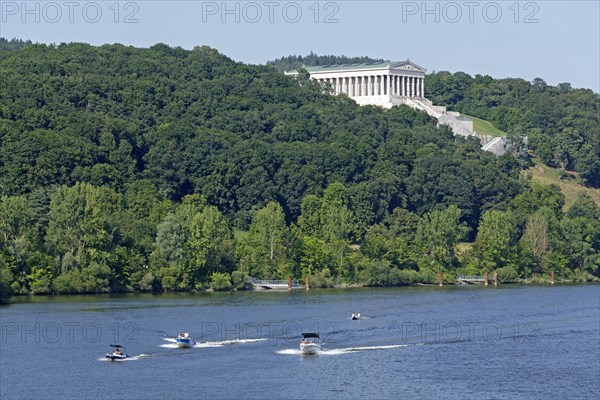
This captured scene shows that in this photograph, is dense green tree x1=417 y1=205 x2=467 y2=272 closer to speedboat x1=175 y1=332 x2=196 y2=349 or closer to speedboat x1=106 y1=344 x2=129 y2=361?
speedboat x1=175 y1=332 x2=196 y2=349

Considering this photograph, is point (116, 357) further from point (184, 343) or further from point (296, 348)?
point (296, 348)

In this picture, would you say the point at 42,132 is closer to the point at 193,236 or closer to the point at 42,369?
the point at 193,236

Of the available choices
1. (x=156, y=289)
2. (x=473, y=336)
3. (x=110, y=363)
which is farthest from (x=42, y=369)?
(x=156, y=289)

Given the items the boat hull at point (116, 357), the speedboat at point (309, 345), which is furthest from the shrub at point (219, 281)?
the boat hull at point (116, 357)

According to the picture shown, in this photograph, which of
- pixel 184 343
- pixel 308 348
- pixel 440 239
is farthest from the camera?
pixel 440 239

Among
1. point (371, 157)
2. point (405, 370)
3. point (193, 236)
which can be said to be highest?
point (371, 157)

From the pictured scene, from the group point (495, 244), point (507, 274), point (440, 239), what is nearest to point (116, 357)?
point (440, 239)

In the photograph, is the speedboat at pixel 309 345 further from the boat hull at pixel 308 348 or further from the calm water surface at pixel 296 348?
the calm water surface at pixel 296 348
